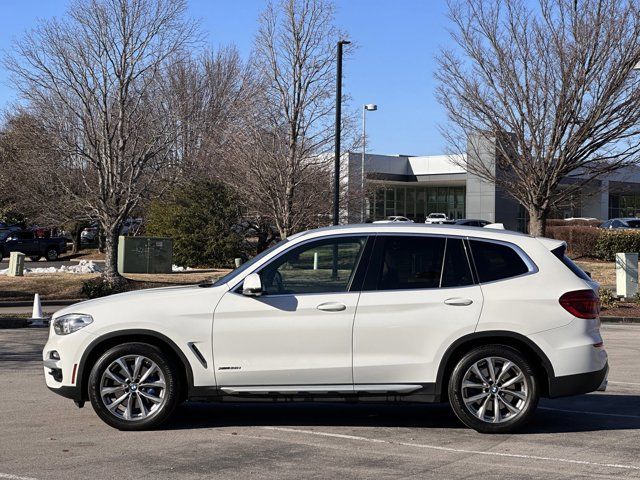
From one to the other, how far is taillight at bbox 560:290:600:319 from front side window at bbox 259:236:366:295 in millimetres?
1821

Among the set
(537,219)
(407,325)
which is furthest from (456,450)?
(537,219)

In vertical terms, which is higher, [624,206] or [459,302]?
[624,206]

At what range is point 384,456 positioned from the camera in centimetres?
697

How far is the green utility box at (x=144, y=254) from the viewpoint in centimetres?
3284

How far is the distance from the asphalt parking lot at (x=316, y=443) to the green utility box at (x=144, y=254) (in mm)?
23308

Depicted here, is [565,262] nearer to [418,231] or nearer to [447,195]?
[418,231]

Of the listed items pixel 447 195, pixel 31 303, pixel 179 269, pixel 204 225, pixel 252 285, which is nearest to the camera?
pixel 252 285

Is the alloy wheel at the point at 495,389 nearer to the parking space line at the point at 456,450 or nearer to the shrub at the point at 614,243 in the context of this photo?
the parking space line at the point at 456,450

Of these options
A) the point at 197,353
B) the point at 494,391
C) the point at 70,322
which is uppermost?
the point at 70,322

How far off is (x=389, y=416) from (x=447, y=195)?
59880 millimetres

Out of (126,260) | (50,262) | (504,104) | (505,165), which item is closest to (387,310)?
(504,104)

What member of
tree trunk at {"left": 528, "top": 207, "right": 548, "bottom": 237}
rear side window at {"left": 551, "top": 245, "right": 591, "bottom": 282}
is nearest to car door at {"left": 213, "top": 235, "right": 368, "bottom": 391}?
rear side window at {"left": 551, "top": 245, "right": 591, "bottom": 282}

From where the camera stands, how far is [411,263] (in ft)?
26.2

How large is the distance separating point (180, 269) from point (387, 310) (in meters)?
27.7
